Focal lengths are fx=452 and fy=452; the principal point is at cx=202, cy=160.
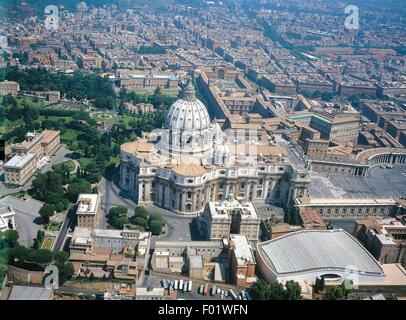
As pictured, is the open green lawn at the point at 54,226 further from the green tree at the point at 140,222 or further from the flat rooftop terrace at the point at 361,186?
the flat rooftop terrace at the point at 361,186

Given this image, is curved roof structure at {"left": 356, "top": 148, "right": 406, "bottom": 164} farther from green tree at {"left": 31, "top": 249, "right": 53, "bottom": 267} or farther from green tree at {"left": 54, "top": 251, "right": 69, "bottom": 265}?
green tree at {"left": 31, "top": 249, "right": 53, "bottom": 267}

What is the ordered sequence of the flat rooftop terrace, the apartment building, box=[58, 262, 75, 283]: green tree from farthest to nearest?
the apartment building, the flat rooftop terrace, box=[58, 262, 75, 283]: green tree

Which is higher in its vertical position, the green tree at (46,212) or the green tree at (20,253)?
the green tree at (20,253)

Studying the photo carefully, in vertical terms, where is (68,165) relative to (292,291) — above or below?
below

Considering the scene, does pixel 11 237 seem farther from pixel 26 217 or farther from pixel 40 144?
pixel 40 144

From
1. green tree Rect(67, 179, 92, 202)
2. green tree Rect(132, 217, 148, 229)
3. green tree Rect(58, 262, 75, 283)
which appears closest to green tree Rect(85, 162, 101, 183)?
green tree Rect(67, 179, 92, 202)

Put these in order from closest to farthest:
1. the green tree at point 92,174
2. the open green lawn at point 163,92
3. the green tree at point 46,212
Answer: the green tree at point 46,212
the green tree at point 92,174
the open green lawn at point 163,92

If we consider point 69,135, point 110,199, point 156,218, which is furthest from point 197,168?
point 69,135

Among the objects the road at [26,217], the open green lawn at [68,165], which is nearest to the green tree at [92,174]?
the open green lawn at [68,165]
